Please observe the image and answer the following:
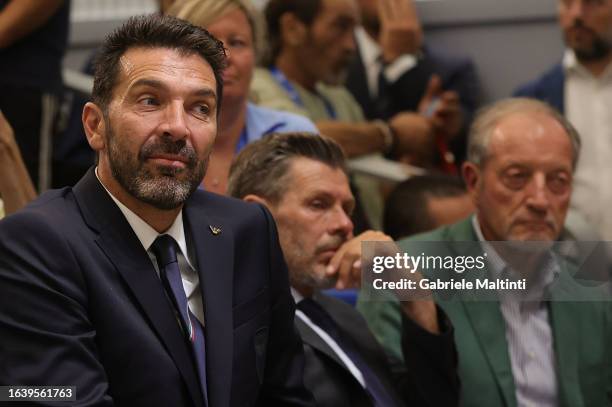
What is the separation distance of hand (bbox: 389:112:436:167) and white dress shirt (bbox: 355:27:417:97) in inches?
10.9

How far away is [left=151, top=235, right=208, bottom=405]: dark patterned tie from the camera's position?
5.29ft

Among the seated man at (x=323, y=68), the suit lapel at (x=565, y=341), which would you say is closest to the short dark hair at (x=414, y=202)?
the seated man at (x=323, y=68)

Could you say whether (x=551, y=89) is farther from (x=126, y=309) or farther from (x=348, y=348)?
(x=126, y=309)

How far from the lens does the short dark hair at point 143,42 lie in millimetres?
1687

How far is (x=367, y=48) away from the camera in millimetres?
4215

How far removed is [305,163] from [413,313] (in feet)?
1.34

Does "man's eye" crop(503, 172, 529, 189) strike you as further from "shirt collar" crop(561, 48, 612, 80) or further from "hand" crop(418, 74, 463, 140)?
"hand" crop(418, 74, 463, 140)

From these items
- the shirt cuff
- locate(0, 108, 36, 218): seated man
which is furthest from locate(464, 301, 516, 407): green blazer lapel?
the shirt cuff

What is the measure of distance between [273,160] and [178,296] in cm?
73

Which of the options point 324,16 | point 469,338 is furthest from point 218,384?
point 324,16

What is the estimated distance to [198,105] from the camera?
1698 millimetres

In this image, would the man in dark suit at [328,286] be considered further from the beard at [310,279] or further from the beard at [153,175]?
the beard at [153,175]

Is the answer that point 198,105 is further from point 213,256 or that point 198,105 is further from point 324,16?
point 324,16

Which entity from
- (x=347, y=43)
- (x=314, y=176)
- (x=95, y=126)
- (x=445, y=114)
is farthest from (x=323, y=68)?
(x=95, y=126)
